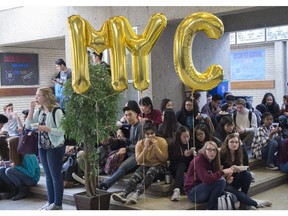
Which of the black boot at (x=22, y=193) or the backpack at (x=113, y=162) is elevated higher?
the backpack at (x=113, y=162)

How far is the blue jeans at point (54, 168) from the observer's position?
467cm

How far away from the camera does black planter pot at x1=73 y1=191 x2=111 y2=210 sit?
4543mm

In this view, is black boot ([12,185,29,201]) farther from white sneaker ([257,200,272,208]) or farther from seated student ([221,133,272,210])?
white sneaker ([257,200,272,208])

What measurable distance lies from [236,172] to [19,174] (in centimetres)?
273

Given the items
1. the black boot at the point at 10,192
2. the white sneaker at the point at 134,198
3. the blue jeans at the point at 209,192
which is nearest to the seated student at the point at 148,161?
the white sneaker at the point at 134,198

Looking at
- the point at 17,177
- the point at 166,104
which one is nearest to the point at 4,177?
the point at 17,177

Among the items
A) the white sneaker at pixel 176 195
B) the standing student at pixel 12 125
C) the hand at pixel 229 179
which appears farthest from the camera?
the standing student at pixel 12 125

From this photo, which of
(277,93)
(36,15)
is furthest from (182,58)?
(277,93)

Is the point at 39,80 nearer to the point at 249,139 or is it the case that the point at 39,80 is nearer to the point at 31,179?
the point at 31,179

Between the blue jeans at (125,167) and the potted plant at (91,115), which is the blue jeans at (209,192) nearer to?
the blue jeans at (125,167)

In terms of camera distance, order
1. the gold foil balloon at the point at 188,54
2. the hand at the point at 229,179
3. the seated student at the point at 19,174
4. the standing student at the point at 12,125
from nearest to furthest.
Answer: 1. the gold foil balloon at the point at 188,54
2. the hand at the point at 229,179
3. the seated student at the point at 19,174
4. the standing student at the point at 12,125

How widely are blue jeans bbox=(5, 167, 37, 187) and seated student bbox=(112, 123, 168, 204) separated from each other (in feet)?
4.86

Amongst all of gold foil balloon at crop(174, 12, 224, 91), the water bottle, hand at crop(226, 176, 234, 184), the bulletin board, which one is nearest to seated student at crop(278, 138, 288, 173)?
hand at crop(226, 176, 234, 184)
